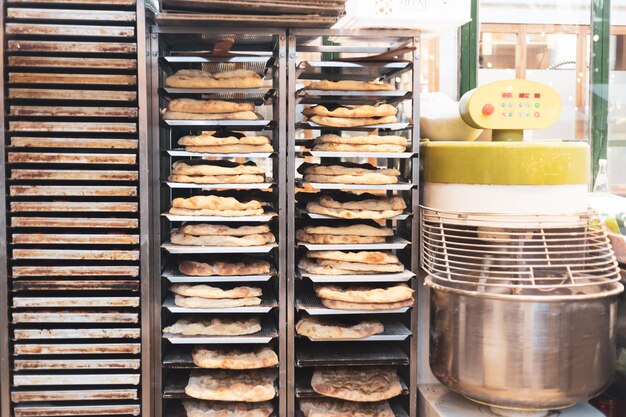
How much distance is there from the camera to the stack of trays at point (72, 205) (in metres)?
2.72

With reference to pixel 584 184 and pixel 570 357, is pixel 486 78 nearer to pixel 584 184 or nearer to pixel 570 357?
pixel 584 184

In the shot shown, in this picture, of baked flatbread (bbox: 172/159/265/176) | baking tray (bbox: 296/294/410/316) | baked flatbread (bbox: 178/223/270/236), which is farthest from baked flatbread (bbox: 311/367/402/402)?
baked flatbread (bbox: 172/159/265/176)

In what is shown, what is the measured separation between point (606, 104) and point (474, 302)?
202 centimetres

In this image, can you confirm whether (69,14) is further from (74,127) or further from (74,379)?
(74,379)

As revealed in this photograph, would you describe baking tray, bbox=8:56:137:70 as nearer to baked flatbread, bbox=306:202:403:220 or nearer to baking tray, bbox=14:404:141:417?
baked flatbread, bbox=306:202:403:220

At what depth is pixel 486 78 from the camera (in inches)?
160

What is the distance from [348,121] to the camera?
294 centimetres

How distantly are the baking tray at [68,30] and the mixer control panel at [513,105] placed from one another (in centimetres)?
145

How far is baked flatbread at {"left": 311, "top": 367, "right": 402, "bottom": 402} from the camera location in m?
2.91

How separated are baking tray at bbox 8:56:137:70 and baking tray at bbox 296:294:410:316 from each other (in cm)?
122

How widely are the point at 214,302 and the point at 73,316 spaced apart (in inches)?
22.7

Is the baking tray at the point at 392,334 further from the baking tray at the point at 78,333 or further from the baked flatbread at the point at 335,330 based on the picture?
the baking tray at the point at 78,333

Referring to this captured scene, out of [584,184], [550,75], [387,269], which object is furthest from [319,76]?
[550,75]

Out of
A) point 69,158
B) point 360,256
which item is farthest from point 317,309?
point 69,158
